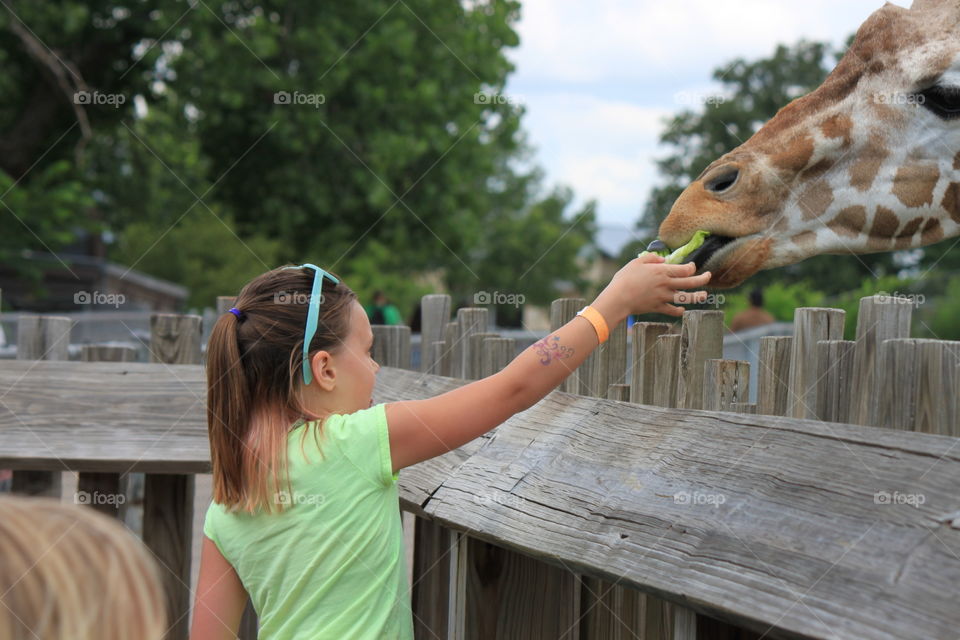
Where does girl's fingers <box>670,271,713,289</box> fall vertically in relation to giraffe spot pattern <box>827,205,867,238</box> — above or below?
below

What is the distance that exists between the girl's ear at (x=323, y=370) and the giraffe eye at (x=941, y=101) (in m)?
2.09

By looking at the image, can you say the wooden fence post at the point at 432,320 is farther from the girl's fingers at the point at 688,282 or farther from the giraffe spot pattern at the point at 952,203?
the giraffe spot pattern at the point at 952,203

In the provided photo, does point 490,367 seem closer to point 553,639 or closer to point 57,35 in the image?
point 553,639

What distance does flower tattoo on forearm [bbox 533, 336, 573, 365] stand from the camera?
6.31 feet

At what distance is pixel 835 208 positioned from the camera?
312 centimetres

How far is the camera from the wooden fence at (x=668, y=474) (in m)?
1.35

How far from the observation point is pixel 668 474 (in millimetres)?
1759

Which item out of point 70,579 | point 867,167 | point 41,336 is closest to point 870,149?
point 867,167

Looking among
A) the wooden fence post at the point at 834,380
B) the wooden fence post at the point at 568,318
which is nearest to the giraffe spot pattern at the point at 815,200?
the wooden fence post at the point at 568,318

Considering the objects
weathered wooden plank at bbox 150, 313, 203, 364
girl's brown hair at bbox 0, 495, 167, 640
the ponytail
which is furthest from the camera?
weathered wooden plank at bbox 150, 313, 203, 364

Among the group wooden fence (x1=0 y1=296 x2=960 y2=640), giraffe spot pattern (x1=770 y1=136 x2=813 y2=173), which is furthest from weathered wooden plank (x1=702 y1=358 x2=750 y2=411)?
giraffe spot pattern (x1=770 y1=136 x2=813 y2=173)

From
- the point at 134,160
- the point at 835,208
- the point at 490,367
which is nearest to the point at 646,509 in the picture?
the point at 490,367

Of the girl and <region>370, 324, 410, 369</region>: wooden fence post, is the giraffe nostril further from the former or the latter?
<region>370, 324, 410, 369</region>: wooden fence post

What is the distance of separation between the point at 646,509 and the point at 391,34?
47.1 ft
